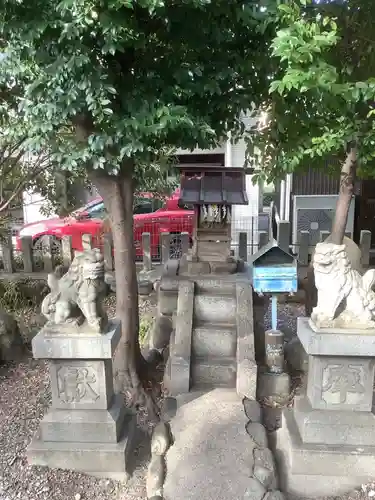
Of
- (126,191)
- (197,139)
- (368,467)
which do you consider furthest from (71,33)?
(368,467)

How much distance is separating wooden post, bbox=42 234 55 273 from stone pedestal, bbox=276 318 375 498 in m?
6.22

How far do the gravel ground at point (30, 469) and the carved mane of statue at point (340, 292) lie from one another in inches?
85.3

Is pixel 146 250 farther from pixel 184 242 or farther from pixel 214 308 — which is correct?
pixel 214 308

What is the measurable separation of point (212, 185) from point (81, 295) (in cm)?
291

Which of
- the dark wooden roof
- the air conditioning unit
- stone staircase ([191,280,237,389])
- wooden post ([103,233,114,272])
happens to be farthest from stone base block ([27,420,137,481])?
the air conditioning unit

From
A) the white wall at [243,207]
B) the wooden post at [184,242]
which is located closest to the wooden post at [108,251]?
the wooden post at [184,242]

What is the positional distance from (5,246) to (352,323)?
6.98 metres

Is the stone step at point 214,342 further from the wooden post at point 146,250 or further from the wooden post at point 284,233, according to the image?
the wooden post at point 284,233

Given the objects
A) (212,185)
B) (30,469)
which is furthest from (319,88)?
(30,469)

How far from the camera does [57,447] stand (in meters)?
3.63

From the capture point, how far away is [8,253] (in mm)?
8375

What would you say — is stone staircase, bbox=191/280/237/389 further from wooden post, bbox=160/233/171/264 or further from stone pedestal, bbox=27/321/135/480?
wooden post, bbox=160/233/171/264

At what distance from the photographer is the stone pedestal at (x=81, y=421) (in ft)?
11.8

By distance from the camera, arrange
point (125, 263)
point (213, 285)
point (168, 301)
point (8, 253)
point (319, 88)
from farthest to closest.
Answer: point (8, 253), point (168, 301), point (213, 285), point (125, 263), point (319, 88)
